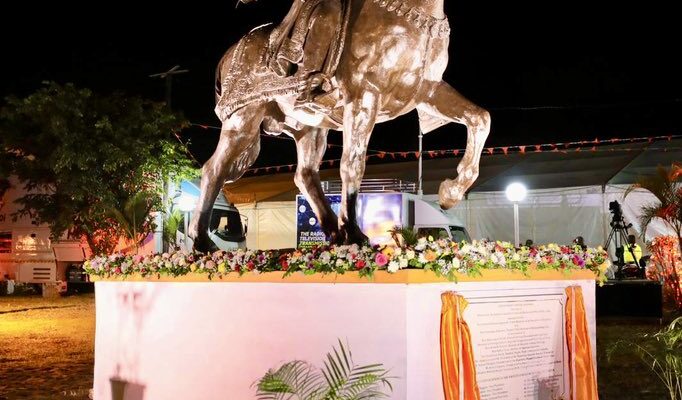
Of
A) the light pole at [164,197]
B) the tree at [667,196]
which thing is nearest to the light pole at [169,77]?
the light pole at [164,197]

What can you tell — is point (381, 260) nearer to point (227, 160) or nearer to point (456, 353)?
point (456, 353)

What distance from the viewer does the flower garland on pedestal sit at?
208 inches

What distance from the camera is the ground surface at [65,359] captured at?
8.96 m

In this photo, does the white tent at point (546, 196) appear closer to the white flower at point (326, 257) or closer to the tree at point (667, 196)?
the tree at point (667, 196)

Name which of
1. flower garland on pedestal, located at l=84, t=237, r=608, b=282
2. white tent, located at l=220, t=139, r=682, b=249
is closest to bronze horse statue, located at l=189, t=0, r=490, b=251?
flower garland on pedestal, located at l=84, t=237, r=608, b=282

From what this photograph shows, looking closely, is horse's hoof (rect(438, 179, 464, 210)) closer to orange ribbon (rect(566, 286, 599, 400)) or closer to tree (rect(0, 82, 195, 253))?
orange ribbon (rect(566, 286, 599, 400))

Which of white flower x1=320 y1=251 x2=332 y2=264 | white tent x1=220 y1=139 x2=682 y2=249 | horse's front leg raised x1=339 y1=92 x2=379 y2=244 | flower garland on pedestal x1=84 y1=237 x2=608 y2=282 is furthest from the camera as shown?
white tent x1=220 y1=139 x2=682 y2=249

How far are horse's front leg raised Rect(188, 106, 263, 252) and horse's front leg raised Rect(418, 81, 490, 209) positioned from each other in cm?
161

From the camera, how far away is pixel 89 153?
20.5 metres

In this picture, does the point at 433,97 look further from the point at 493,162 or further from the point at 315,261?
the point at 493,162

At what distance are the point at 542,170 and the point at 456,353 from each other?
72.5ft

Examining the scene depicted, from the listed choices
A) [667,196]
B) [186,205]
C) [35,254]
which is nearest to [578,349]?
[667,196]

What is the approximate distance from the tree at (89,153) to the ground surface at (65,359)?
3.20 metres

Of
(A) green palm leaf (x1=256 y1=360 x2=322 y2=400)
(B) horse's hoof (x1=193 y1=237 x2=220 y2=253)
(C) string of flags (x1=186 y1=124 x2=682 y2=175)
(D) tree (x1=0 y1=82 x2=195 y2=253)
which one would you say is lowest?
(A) green palm leaf (x1=256 y1=360 x2=322 y2=400)
